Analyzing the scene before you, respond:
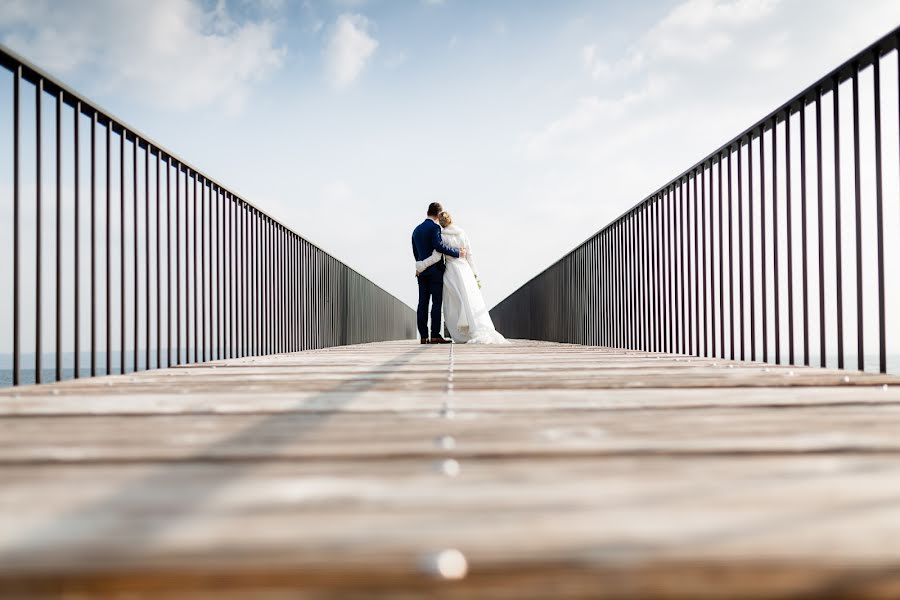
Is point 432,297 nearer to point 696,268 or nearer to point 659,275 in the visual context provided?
point 659,275

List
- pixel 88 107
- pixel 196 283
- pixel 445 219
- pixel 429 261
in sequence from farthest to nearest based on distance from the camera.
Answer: pixel 445 219, pixel 429 261, pixel 196 283, pixel 88 107

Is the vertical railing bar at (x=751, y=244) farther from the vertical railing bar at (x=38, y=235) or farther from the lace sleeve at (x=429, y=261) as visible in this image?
the lace sleeve at (x=429, y=261)

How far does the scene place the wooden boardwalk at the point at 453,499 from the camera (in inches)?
19.6

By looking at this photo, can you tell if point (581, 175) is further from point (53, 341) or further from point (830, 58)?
point (53, 341)

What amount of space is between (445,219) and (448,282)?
674mm

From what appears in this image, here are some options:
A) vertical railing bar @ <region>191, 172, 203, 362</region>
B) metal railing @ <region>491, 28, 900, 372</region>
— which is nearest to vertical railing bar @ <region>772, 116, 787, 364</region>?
metal railing @ <region>491, 28, 900, 372</region>

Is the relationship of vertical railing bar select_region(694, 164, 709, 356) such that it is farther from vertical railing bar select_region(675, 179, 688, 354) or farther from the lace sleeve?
the lace sleeve

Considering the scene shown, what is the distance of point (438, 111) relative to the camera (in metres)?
19.9

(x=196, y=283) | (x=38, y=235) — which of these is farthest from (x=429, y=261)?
(x=38, y=235)

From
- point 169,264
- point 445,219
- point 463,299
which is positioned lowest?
point 463,299

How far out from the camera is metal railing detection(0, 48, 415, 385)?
1768 mm

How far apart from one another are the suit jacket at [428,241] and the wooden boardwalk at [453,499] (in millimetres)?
4665

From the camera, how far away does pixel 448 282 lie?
20.8ft

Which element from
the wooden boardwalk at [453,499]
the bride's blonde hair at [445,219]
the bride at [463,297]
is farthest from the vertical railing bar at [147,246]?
the bride's blonde hair at [445,219]
